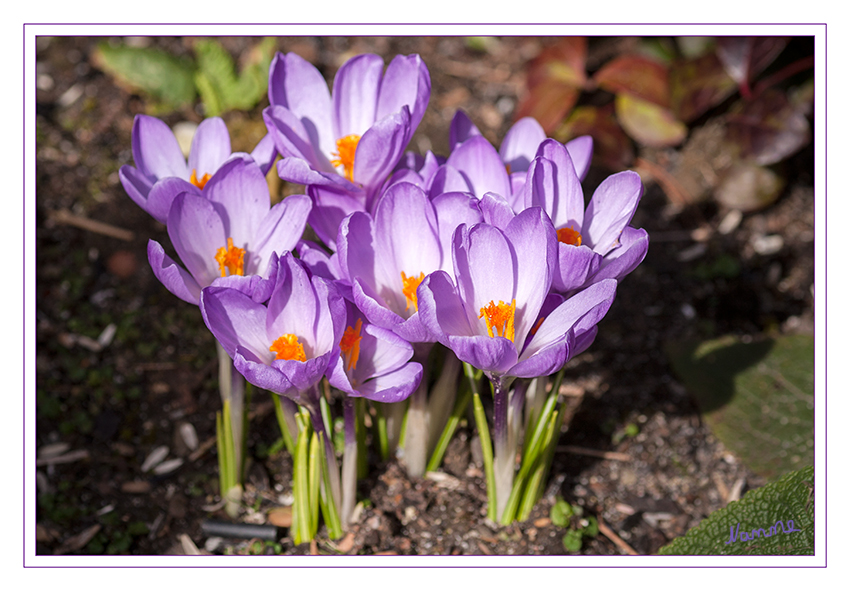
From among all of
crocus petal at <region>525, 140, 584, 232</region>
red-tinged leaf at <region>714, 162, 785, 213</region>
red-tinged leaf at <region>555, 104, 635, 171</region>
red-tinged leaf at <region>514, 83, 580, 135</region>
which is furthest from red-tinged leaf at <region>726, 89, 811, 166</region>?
crocus petal at <region>525, 140, 584, 232</region>

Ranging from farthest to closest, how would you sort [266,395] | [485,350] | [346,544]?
[266,395]
[346,544]
[485,350]

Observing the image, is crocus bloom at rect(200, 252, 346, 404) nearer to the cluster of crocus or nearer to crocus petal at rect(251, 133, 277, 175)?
the cluster of crocus

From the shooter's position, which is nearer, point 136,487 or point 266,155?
point 266,155

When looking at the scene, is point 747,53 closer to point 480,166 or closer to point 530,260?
point 480,166

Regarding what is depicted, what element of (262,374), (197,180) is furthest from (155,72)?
(262,374)

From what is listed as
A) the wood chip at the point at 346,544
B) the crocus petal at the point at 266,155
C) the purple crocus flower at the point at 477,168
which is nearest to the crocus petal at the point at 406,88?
the purple crocus flower at the point at 477,168

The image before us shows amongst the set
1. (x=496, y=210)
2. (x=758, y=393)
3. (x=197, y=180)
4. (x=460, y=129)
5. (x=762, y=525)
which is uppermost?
(x=460, y=129)

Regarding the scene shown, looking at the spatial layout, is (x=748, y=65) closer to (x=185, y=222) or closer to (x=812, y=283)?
(x=812, y=283)
